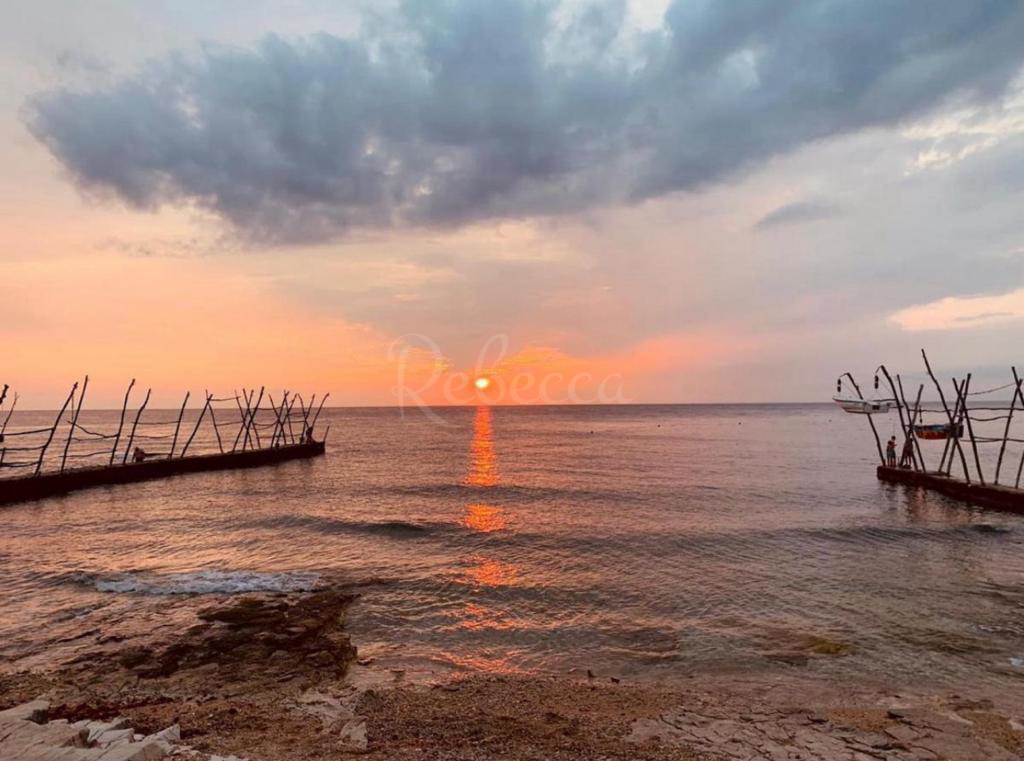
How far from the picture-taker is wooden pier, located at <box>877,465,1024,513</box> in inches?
855

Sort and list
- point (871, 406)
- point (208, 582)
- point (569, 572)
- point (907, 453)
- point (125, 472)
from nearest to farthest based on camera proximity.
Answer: point (208, 582)
point (569, 572)
point (907, 453)
point (125, 472)
point (871, 406)

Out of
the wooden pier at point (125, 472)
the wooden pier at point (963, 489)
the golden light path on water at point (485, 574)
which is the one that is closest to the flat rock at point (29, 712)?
the golden light path on water at point (485, 574)

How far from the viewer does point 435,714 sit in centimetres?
721

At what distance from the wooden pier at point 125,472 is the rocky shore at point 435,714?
73.6ft

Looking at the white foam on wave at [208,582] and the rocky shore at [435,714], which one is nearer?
the rocky shore at [435,714]

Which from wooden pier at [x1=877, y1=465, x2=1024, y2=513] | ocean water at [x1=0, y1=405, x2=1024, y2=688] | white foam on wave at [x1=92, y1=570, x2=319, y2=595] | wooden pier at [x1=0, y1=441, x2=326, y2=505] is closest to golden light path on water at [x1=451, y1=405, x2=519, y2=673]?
ocean water at [x1=0, y1=405, x2=1024, y2=688]

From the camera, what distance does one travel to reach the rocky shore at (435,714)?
6.22 meters

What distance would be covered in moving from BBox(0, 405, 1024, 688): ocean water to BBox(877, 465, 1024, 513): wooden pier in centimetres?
62

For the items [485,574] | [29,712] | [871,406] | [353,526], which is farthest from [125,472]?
[871,406]

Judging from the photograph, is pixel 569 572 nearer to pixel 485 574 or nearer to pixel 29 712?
pixel 485 574

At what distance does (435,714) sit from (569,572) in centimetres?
811

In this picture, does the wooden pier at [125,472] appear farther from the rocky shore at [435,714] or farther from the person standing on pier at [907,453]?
the person standing on pier at [907,453]

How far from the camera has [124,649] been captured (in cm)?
966

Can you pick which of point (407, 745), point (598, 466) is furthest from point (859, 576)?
point (598, 466)
